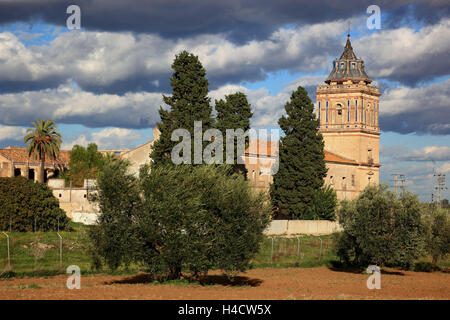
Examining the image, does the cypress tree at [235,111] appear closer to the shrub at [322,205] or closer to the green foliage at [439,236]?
the shrub at [322,205]

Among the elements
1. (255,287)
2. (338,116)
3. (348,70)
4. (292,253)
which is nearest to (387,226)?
(292,253)

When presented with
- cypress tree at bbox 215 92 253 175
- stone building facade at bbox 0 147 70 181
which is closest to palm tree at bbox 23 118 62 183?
stone building facade at bbox 0 147 70 181

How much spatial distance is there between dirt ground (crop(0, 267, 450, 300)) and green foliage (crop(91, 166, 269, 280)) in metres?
1.34

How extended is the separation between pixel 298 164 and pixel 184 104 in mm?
18746

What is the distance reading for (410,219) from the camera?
43.0m

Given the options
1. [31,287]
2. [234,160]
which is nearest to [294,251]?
[234,160]

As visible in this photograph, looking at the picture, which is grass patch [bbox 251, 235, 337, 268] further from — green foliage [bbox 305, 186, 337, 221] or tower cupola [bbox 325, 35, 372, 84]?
tower cupola [bbox 325, 35, 372, 84]

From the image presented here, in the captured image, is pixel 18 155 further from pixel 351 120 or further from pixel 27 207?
pixel 351 120

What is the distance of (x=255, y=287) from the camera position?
1304 inches

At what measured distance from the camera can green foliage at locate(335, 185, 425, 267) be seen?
42719 millimetres

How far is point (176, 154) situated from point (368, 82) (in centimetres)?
4971

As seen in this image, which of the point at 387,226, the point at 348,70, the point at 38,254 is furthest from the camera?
the point at 348,70

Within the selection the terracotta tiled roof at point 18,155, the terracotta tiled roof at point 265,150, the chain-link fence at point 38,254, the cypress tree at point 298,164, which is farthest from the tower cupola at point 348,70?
the chain-link fence at point 38,254
